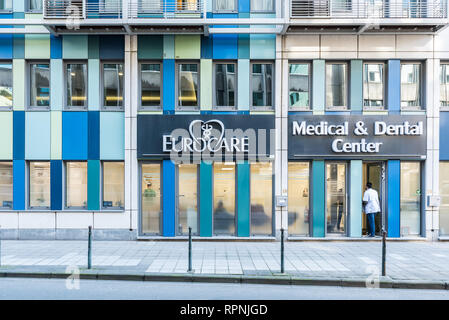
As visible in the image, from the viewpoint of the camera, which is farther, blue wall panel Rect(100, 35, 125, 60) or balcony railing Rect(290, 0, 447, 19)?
blue wall panel Rect(100, 35, 125, 60)

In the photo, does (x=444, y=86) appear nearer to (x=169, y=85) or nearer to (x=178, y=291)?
(x=169, y=85)

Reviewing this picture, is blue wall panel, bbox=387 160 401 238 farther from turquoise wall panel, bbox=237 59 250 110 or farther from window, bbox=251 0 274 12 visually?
window, bbox=251 0 274 12

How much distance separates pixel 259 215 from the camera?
1241 cm

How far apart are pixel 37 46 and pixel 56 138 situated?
3.45 metres

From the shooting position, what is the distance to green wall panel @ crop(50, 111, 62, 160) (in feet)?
40.0

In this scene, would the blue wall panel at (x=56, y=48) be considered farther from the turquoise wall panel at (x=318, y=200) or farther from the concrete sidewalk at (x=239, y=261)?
the turquoise wall panel at (x=318, y=200)

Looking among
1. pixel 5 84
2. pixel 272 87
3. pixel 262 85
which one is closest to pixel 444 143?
pixel 272 87

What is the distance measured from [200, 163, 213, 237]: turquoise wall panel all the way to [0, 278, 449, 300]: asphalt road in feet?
14.6

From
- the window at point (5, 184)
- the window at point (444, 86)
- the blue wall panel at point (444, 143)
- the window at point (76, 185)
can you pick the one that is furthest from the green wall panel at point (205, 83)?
the window at point (444, 86)

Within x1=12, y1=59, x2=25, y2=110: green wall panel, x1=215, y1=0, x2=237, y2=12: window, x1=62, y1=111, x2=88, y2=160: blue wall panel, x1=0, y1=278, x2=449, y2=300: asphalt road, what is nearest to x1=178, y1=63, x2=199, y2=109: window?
x1=215, y1=0, x2=237, y2=12: window

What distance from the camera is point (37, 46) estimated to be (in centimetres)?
1222

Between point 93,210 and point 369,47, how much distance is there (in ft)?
38.6

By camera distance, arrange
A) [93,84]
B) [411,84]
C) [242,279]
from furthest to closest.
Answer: [411,84]
[93,84]
[242,279]
